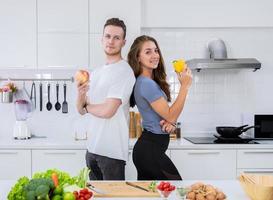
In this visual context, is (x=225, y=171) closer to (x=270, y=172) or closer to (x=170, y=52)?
(x=270, y=172)

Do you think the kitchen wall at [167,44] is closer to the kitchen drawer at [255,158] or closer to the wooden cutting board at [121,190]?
the kitchen drawer at [255,158]

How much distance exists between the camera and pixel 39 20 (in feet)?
11.5

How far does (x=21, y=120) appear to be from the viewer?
3.71 metres

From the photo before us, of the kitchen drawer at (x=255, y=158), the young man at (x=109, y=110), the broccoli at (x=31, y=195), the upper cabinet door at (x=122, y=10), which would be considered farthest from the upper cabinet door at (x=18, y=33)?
the broccoli at (x=31, y=195)

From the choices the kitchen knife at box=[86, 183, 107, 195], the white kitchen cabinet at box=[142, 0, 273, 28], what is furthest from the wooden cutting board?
the white kitchen cabinet at box=[142, 0, 273, 28]

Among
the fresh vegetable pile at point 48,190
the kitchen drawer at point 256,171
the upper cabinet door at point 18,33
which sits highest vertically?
the upper cabinet door at point 18,33

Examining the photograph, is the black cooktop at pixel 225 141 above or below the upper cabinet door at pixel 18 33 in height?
below

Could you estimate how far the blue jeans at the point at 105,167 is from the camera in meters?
2.35

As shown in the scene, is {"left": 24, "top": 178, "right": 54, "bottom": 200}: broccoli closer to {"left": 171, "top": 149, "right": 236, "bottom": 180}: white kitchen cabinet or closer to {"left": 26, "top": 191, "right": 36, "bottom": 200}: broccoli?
{"left": 26, "top": 191, "right": 36, "bottom": 200}: broccoli

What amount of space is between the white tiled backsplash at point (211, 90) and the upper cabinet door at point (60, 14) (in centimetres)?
66

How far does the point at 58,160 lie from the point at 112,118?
122 cm

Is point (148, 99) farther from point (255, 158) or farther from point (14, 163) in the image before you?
point (14, 163)

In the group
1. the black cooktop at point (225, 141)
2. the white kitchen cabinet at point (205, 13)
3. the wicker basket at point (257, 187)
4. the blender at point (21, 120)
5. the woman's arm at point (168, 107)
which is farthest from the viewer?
the white kitchen cabinet at point (205, 13)

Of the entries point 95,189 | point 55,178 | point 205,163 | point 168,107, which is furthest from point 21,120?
point 55,178
